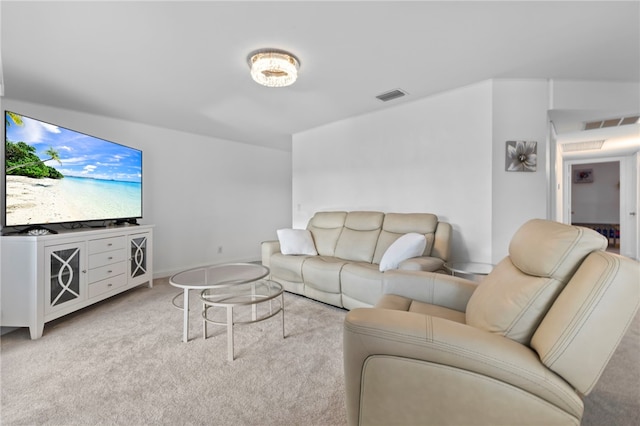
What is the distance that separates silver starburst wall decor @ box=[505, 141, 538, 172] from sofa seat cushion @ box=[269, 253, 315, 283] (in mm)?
2258

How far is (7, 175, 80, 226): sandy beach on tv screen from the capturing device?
220cm

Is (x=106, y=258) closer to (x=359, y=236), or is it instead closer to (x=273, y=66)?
(x=273, y=66)

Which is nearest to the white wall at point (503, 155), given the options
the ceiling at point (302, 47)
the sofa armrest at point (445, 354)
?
the ceiling at point (302, 47)

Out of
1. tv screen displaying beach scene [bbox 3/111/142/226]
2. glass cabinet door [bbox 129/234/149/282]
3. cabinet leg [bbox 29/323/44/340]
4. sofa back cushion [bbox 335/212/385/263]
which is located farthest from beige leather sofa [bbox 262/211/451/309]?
cabinet leg [bbox 29/323/44/340]

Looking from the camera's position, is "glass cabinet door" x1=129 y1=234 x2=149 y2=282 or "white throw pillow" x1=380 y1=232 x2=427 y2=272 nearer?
"white throw pillow" x1=380 y1=232 x2=427 y2=272

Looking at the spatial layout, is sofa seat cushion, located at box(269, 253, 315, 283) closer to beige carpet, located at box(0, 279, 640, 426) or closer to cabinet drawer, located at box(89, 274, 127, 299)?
beige carpet, located at box(0, 279, 640, 426)

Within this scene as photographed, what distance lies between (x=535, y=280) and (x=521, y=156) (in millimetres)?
2088

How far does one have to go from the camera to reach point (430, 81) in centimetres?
270

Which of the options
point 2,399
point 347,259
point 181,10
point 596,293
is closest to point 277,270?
point 347,259

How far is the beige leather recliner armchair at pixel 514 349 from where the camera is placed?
85 centimetres

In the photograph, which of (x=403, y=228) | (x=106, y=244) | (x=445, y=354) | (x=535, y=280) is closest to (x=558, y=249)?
(x=535, y=280)

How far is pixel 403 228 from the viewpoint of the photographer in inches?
117

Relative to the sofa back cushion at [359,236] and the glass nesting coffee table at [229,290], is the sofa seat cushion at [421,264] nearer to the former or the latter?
the sofa back cushion at [359,236]

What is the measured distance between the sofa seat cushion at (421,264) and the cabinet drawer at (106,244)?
285cm
